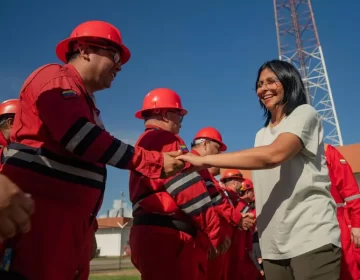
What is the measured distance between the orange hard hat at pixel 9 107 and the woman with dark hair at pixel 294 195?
2579 millimetres

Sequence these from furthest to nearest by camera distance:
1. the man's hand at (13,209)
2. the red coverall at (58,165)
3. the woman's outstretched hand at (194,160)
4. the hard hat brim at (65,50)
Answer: the hard hat brim at (65,50), the woman's outstretched hand at (194,160), the red coverall at (58,165), the man's hand at (13,209)

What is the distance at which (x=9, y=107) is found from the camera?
4594 millimetres

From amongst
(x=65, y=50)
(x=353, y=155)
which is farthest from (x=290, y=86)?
(x=353, y=155)

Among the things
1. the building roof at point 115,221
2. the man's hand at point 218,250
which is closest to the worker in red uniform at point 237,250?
the man's hand at point 218,250

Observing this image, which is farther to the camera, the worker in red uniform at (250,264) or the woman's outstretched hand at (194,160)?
the worker in red uniform at (250,264)

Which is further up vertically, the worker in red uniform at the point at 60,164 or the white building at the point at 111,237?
the white building at the point at 111,237

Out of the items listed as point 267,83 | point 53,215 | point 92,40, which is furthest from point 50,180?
point 267,83

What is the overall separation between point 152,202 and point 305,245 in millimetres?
1510

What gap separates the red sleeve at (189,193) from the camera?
3.56 metres

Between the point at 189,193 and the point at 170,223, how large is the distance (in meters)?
0.31

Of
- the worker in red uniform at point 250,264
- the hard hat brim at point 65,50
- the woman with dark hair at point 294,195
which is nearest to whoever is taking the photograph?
the woman with dark hair at point 294,195

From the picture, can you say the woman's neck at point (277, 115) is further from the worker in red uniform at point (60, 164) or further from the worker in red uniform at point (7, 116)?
the worker in red uniform at point (7, 116)

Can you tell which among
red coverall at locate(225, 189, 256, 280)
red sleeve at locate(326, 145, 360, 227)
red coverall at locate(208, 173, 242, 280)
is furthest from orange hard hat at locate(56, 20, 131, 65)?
red coverall at locate(225, 189, 256, 280)

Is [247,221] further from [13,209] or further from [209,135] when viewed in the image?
[13,209]
